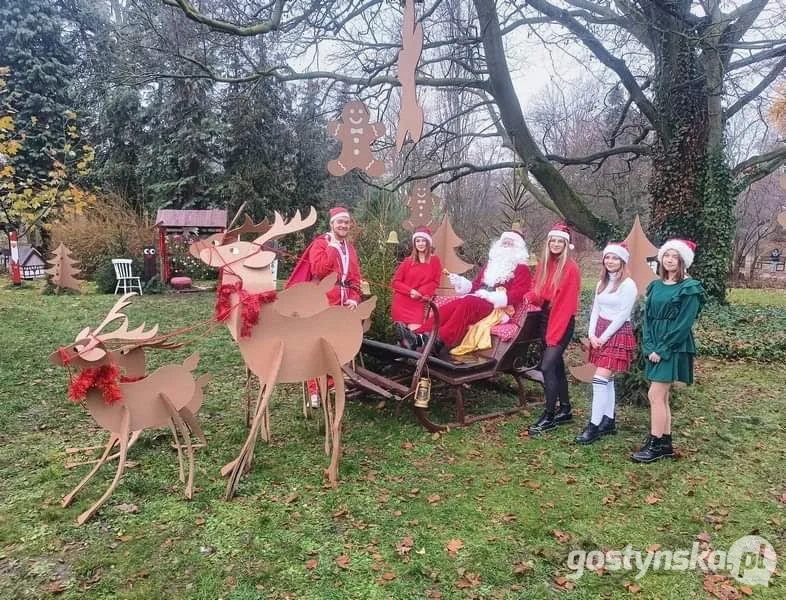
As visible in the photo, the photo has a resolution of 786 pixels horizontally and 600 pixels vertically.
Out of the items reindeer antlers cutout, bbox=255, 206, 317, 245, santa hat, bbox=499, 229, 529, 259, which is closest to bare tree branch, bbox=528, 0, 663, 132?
santa hat, bbox=499, 229, 529, 259

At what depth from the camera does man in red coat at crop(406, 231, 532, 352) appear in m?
5.20

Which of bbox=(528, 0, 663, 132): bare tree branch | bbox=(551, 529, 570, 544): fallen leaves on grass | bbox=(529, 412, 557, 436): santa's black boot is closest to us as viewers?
bbox=(551, 529, 570, 544): fallen leaves on grass

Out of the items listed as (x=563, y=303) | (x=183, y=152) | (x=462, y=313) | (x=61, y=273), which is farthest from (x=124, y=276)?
(x=563, y=303)

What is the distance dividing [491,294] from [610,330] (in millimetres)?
1342

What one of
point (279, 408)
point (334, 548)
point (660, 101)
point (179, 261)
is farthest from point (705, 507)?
point (179, 261)

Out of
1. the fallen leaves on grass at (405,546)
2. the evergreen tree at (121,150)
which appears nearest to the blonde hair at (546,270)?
the fallen leaves on grass at (405,546)

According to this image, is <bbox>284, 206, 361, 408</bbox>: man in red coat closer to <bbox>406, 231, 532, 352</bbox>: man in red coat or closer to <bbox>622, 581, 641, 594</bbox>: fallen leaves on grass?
<bbox>406, 231, 532, 352</bbox>: man in red coat

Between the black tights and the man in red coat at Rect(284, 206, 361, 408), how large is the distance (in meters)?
1.71

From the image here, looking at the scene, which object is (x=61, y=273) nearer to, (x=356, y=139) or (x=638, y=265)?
(x=356, y=139)

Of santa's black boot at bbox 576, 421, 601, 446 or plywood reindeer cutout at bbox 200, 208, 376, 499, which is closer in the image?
plywood reindeer cutout at bbox 200, 208, 376, 499

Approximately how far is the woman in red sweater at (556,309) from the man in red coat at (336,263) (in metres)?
1.64

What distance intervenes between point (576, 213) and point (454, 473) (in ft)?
22.6

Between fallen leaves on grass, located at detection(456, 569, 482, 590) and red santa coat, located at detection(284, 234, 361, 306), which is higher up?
red santa coat, located at detection(284, 234, 361, 306)

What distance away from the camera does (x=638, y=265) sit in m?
4.73
